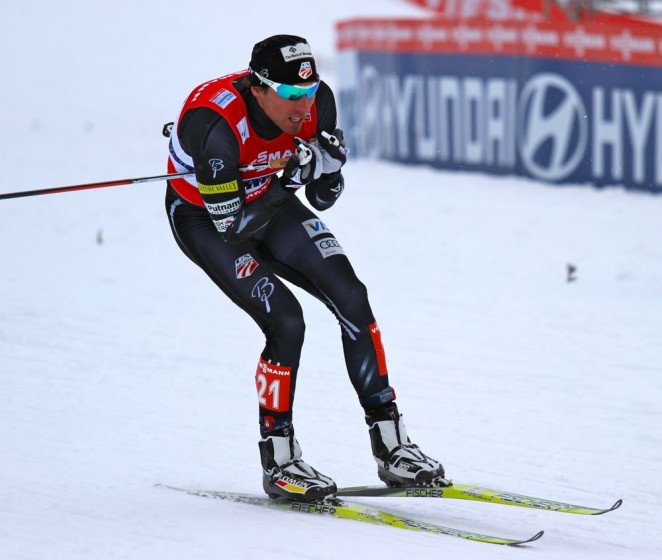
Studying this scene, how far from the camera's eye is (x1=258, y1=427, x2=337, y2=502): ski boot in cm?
427

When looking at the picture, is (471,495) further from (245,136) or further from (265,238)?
(245,136)

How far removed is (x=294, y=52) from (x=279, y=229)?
740 millimetres

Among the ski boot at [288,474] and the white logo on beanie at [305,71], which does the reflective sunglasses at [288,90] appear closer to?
the white logo on beanie at [305,71]

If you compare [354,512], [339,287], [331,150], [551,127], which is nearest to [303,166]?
[331,150]

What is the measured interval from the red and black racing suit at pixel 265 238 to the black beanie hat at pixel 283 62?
18 cm

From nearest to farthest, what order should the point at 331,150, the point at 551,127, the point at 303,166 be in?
1. the point at 303,166
2. the point at 331,150
3. the point at 551,127

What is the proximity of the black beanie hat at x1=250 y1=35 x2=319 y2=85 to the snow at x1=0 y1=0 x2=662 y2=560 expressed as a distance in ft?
5.47

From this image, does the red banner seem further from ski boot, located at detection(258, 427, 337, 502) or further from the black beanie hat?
ski boot, located at detection(258, 427, 337, 502)

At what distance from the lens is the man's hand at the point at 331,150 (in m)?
4.29

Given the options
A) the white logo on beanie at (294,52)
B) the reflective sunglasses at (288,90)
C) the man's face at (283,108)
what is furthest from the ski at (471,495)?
the white logo on beanie at (294,52)

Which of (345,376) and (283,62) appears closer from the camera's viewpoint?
(283,62)

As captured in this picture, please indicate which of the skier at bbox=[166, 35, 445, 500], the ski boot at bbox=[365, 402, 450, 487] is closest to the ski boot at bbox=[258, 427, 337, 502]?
the skier at bbox=[166, 35, 445, 500]

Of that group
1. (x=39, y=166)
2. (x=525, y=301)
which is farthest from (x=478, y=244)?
(x=39, y=166)

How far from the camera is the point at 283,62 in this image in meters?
4.08
